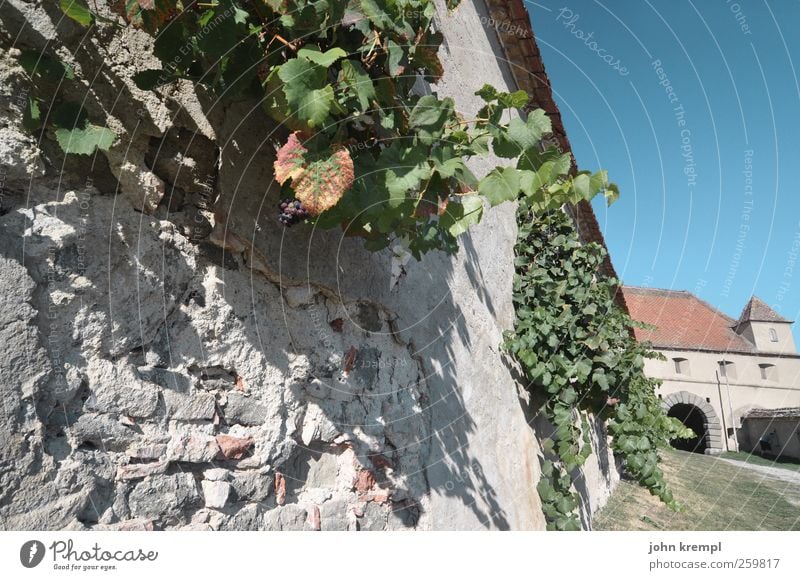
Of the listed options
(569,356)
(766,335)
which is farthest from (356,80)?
(766,335)

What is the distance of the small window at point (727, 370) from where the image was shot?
1820 centimetres

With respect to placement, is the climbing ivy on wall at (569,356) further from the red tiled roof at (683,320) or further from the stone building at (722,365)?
the stone building at (722,365)

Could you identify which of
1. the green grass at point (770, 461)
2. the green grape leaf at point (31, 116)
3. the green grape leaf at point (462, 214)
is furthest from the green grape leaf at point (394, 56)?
the green grass at point (770, 461)

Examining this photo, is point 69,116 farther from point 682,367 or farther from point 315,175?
point 682,367

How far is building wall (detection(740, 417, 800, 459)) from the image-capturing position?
46.5 ft

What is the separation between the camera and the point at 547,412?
3418 millimetres

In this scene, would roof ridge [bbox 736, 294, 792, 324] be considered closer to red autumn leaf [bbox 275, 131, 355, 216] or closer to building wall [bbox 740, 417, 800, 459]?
building wall [bbox 740, 417, 800, 459]

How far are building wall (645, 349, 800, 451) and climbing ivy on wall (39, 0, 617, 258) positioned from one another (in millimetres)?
18178

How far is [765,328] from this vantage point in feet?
61.2

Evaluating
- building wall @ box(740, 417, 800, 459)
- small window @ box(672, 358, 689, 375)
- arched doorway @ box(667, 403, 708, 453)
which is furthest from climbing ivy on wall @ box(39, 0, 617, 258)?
arched doorway @ box(667, 403, 708, 453)

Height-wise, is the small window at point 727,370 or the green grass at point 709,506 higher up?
the small window at point 727,370

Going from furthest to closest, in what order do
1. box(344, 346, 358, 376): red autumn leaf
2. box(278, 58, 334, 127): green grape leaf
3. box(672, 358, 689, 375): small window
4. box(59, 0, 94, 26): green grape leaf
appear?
box(672, 358, 689, 375): small window, box(344, 346, 358, 376): red autumn leaf, box(278, 58, 334, 127): green grape leaf, box(59, 0, 94, 26): green grape leaf

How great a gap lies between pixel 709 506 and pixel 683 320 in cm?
1299

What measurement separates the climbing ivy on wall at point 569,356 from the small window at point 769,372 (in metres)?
18.5
